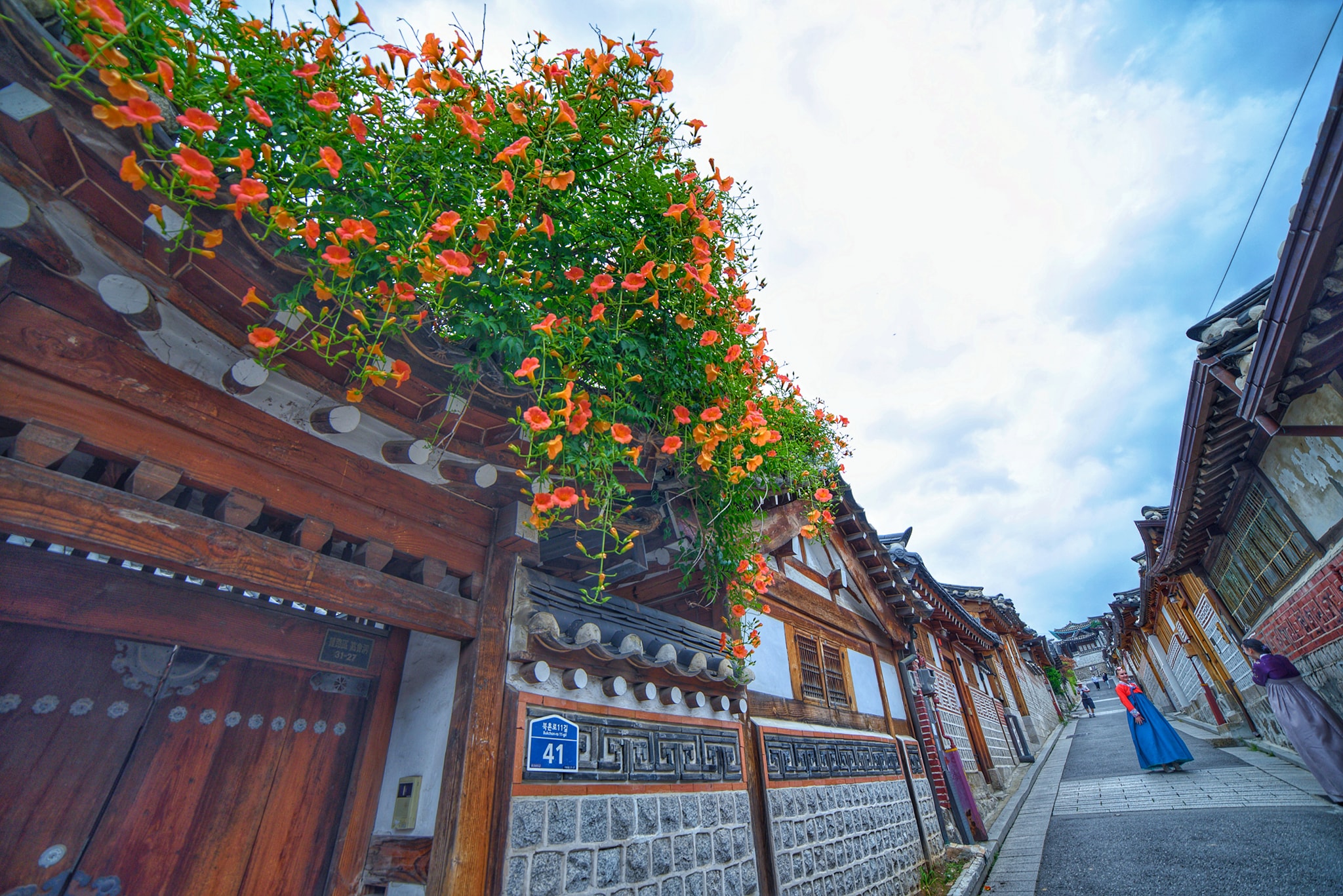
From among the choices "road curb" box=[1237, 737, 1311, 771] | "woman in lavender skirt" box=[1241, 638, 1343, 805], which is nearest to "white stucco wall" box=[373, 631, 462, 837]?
"woman in lavender skirt" box=[1241, 638, 1343, 805]

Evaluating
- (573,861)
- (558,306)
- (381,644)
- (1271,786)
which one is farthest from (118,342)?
(1271,786)

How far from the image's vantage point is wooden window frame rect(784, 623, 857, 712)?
6773 mm

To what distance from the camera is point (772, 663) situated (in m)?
6.32

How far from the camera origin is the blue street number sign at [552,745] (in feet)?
10.3

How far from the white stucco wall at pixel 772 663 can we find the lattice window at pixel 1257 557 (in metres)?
7.04

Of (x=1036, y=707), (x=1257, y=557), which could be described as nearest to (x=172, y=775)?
(x=1257, y=557)

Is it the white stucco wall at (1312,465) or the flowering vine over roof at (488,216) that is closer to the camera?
the flowering vine over roof at (488,216)

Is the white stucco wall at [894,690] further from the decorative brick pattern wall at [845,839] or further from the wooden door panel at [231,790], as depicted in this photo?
the wooden door panel at [231,790]

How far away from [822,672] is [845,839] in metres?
1.84

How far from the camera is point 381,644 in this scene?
3400 mm

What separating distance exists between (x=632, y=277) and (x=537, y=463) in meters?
1.21

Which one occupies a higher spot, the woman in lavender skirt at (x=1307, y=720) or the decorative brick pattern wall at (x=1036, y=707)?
the decorative brick pattern wall at (x=1036, y=707)

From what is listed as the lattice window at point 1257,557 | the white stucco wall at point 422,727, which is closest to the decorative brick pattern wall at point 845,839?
the white stucco wall at point 422,727

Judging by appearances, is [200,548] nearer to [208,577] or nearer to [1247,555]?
[208,577]
